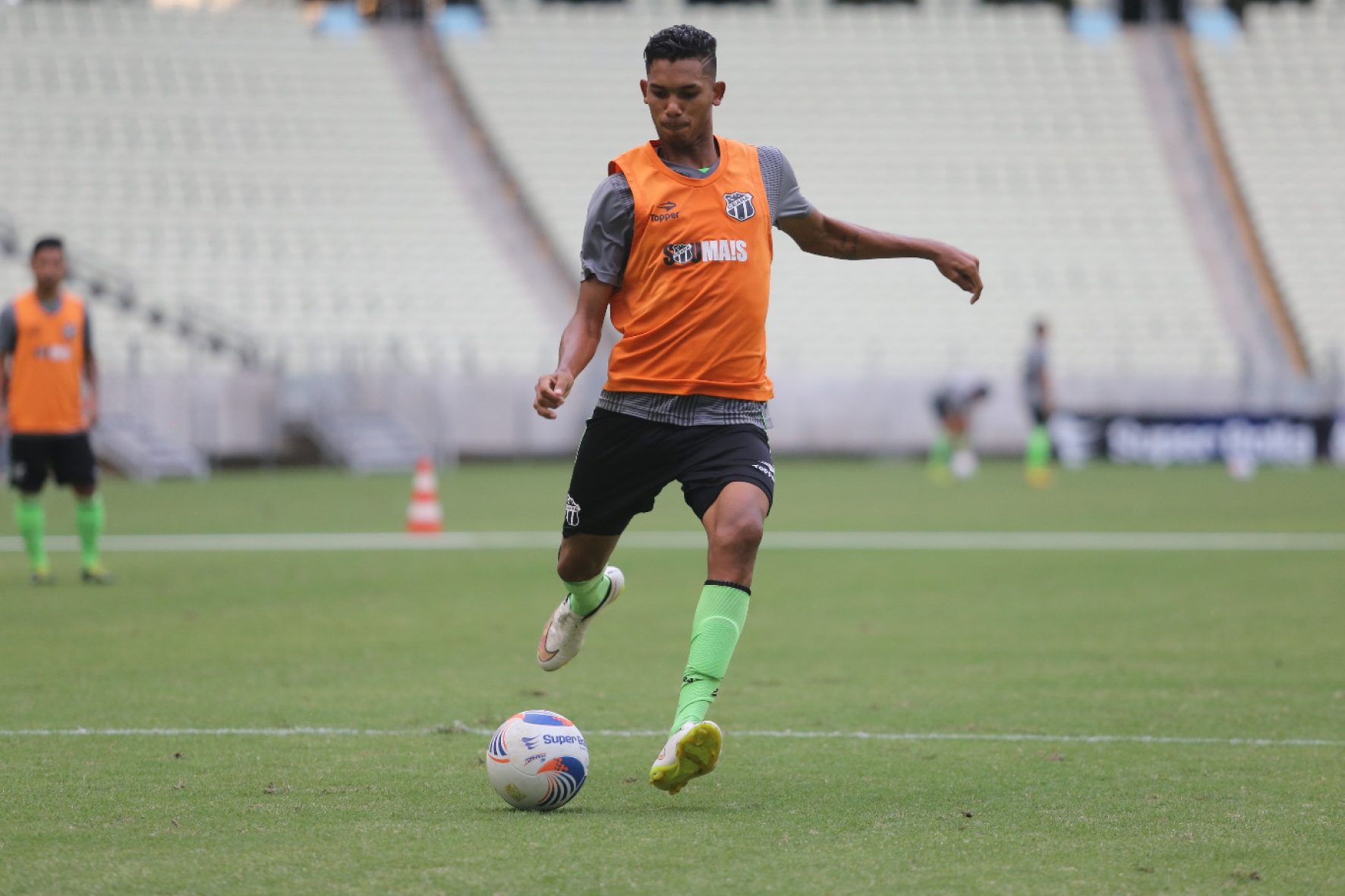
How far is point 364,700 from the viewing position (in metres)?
6.84

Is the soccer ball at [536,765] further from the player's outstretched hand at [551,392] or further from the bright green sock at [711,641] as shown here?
the player's outstretched hand at [551,392]

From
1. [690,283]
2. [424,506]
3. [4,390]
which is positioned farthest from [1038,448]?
[690,283]

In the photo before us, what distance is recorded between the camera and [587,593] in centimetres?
596

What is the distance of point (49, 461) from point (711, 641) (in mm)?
7699

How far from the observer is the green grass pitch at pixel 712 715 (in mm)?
4105

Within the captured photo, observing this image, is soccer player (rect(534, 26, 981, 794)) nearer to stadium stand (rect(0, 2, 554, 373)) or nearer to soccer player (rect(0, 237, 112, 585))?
soccer player (rect(0, 237, 112, 585))

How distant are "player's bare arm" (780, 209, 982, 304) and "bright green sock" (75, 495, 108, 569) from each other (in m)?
7.02

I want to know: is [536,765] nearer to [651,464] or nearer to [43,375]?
[651,464]

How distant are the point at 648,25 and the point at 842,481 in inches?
591

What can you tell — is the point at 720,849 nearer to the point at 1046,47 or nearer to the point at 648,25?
the point at 648,25

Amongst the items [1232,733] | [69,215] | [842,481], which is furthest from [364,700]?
[69,215]

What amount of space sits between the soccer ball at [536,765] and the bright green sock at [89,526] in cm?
719

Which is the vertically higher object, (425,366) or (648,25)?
(648,25)

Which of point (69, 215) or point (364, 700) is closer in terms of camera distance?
point (364, 700)
